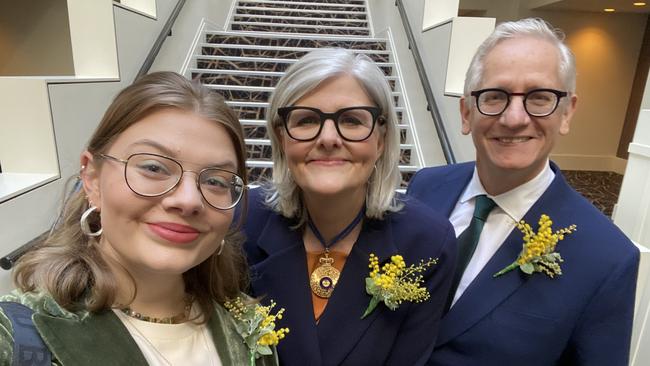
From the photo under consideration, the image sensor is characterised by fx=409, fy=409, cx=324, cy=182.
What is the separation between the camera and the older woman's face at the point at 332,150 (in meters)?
1.15

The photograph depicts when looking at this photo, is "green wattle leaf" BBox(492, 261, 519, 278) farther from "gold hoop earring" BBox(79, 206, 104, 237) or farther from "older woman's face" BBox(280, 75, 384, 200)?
"gold hoop earring" BBox(79, 206, 104, 237)

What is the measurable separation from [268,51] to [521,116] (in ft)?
18.0

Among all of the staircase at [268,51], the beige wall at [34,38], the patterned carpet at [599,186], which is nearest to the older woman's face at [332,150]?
the staircase at [268,51]

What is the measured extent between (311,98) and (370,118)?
179mm

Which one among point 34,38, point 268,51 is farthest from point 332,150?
point 34,38

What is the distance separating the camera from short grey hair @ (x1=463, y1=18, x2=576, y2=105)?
1.31 meters

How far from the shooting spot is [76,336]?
30.5 inches

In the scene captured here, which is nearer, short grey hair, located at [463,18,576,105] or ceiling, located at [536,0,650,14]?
short grey hair, located at [463,18,576,105]

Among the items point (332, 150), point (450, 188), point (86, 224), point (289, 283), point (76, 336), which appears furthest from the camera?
Answer: point (450, 188)

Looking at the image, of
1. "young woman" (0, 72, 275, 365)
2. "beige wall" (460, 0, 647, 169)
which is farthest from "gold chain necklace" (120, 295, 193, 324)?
"beige wall" (460, 0, 647, 169)

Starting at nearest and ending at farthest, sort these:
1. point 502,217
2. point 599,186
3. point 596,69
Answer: point 502,217 → point 599,186 → point 596,69

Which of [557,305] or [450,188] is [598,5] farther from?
[557,305]

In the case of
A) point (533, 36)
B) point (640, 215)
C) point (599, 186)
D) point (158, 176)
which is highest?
point (533, 36)

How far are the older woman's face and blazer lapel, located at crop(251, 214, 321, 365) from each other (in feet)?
0.72
